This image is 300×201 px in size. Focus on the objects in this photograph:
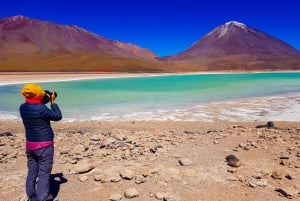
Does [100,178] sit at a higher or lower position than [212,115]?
lower

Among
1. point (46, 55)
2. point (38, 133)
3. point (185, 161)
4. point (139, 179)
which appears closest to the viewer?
point (38, 133)

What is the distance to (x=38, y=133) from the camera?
371cm

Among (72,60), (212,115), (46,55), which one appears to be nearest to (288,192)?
(212,115)

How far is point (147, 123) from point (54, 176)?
5.07m

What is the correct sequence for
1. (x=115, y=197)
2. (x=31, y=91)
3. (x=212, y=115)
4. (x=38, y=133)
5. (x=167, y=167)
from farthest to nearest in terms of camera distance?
(x=212, y=115), (x=167, y=167), (x=115, y=197), (x=38, y=133), (x=31, y=91)

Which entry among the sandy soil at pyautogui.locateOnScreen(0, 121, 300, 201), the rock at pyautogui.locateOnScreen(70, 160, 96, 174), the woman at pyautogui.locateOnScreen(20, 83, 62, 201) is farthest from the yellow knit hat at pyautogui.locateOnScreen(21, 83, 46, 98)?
the rock at pyautogui.locateOnScreen(70, 160, 96, 174)

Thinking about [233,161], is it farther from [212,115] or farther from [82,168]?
[212,115]

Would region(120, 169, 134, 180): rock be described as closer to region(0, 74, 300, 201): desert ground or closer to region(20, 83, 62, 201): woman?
region(0, 74, 300, 201): desert ground

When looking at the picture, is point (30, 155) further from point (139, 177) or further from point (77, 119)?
point (77, 119)

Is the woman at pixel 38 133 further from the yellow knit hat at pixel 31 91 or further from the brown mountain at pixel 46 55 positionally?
the brown mountain at pixel 46 55

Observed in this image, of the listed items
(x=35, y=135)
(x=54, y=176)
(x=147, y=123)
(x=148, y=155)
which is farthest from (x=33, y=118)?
(x=147, y=123)

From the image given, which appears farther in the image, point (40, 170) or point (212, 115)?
point (212, 115)

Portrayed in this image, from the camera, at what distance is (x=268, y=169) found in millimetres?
5113

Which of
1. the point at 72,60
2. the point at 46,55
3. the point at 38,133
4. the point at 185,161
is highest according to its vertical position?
the point at 46,55
